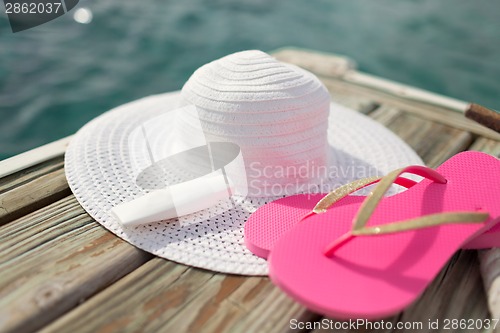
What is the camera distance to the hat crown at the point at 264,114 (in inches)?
37.0

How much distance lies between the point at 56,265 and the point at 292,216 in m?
0.46

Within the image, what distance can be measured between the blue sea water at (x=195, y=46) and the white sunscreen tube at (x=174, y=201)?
1367 mm

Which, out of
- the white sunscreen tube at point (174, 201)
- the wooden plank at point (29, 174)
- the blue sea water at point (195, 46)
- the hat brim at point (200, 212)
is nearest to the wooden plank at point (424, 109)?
the hat brim at point (200, 212)

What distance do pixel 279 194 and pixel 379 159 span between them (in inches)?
13.6

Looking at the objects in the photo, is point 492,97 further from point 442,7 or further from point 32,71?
point 32,71

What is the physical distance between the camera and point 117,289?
0.75m

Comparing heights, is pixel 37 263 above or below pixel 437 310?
above

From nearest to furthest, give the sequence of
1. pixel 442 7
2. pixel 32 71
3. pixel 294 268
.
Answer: pixel 294 268 < pixel 32 71 < pixel 442 7

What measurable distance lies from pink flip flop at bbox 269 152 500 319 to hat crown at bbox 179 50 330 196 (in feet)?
0.61

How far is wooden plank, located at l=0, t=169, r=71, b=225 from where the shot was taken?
94cm

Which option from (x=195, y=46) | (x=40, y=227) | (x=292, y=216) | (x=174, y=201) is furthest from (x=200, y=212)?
(x=195, y=46)

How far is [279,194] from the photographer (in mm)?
1005

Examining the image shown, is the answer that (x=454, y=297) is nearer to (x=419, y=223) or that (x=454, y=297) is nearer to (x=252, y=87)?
(x=419, y=223)

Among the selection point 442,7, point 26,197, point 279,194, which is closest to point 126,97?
point 26,197
